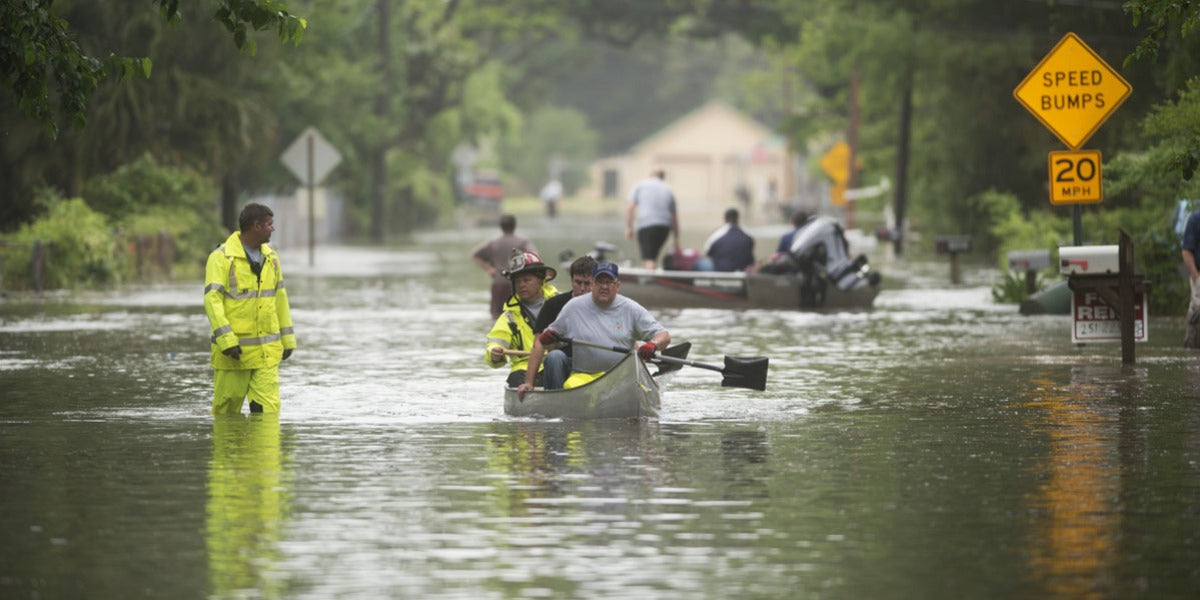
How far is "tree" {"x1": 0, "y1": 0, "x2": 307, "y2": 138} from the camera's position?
14461 mm

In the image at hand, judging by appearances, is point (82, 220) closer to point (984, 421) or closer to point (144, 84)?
point (144, 84)

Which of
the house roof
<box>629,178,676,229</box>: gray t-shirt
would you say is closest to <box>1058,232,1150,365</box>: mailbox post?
<box>629,178,676,229</box>: gray t-shirt

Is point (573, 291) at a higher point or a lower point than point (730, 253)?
lower

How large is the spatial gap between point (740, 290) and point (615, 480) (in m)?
17.7

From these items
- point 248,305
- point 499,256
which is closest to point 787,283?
point 499,256

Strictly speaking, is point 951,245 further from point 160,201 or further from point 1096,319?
point 160,201

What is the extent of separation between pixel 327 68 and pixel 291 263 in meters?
8.50

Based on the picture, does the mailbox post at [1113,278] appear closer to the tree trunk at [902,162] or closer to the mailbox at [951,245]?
the mailbox at [951,245]

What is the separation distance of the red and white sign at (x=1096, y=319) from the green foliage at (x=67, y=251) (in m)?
17.6

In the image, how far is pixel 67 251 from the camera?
35062mm

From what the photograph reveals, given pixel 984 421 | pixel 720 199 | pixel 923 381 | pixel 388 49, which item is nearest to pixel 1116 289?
pixel 923 381

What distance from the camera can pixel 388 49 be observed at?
214ft

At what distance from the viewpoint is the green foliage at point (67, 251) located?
34156 millimetres

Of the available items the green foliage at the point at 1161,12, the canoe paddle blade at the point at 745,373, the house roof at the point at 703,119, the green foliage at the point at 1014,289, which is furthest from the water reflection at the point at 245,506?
the house roof at the point at 703,119
